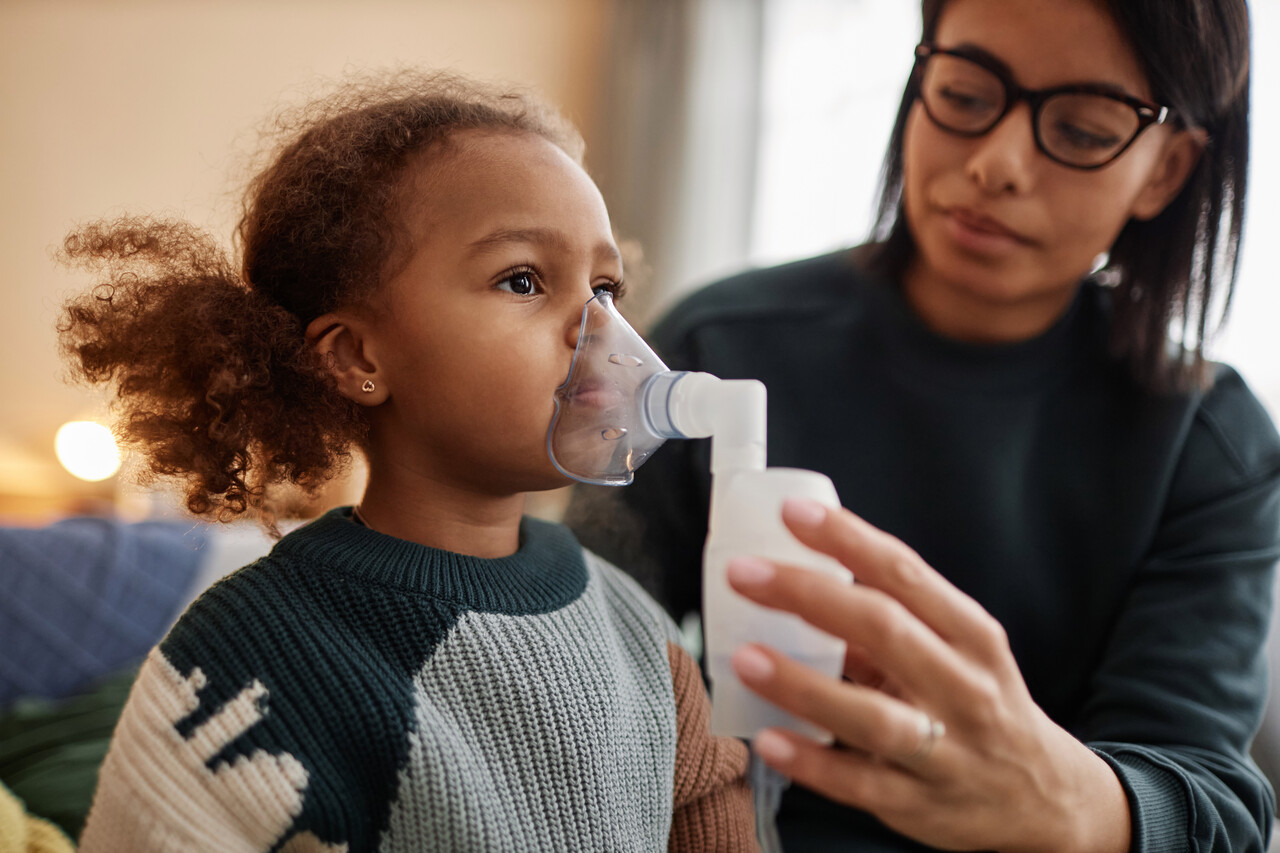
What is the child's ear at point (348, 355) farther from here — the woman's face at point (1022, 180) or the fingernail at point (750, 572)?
the woman's face at point (1022, 180)

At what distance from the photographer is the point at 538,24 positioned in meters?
4.21

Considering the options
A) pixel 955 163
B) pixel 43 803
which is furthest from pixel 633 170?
pixel 43 803

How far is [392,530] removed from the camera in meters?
0.90

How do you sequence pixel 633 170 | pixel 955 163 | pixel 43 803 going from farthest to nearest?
pixel 633 170 → pixel 43 803 → pixel 955 163

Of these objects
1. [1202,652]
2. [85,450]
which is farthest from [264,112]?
[1202,652]

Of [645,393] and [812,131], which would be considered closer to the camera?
[645,393]

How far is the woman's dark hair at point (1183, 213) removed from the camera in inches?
43.0

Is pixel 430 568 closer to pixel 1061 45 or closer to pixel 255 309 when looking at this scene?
pixel 255 309

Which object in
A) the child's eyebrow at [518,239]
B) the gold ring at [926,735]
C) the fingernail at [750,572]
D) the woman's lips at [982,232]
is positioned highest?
the child's eyebrow at [518,239]

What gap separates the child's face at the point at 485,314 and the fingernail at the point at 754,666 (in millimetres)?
333

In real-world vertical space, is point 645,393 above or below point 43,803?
above

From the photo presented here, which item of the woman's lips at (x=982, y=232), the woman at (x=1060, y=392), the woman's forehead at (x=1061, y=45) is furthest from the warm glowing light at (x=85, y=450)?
the woman's forehead at (x=1061, y=45)

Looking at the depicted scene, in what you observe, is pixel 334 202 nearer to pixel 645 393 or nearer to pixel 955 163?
pixel 645 393

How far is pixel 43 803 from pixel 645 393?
1213 mm
